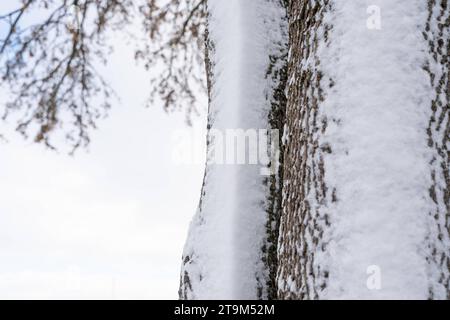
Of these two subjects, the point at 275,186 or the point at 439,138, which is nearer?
the point at 439,138

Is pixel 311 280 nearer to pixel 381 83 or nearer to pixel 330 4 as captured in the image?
pixel 381 83

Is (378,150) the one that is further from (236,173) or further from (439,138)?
(236,173)

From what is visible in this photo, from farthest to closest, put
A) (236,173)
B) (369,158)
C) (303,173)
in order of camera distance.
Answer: (236,173)
(303,173)
(369,158)

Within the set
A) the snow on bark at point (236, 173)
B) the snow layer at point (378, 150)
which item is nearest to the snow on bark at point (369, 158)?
the snow layer at point (378, 150)

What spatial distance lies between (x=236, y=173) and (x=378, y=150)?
704mm

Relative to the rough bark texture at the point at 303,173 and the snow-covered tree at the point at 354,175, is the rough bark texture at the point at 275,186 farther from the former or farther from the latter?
the rough bark texture at the point at 303,173

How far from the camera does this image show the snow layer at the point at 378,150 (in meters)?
1.59

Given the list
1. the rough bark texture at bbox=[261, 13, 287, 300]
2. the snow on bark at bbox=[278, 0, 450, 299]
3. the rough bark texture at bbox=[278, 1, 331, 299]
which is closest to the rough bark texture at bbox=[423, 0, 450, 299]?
the snow on bark at bbox=[278, 0, 450, 299]

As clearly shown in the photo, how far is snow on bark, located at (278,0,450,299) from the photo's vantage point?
1610mm

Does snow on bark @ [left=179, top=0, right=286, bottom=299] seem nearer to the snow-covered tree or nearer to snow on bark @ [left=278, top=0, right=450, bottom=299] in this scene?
the snow-covered tree

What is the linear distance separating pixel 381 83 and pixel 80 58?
446cm

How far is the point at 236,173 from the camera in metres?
2.23

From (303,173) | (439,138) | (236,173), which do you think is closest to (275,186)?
(236,173)
